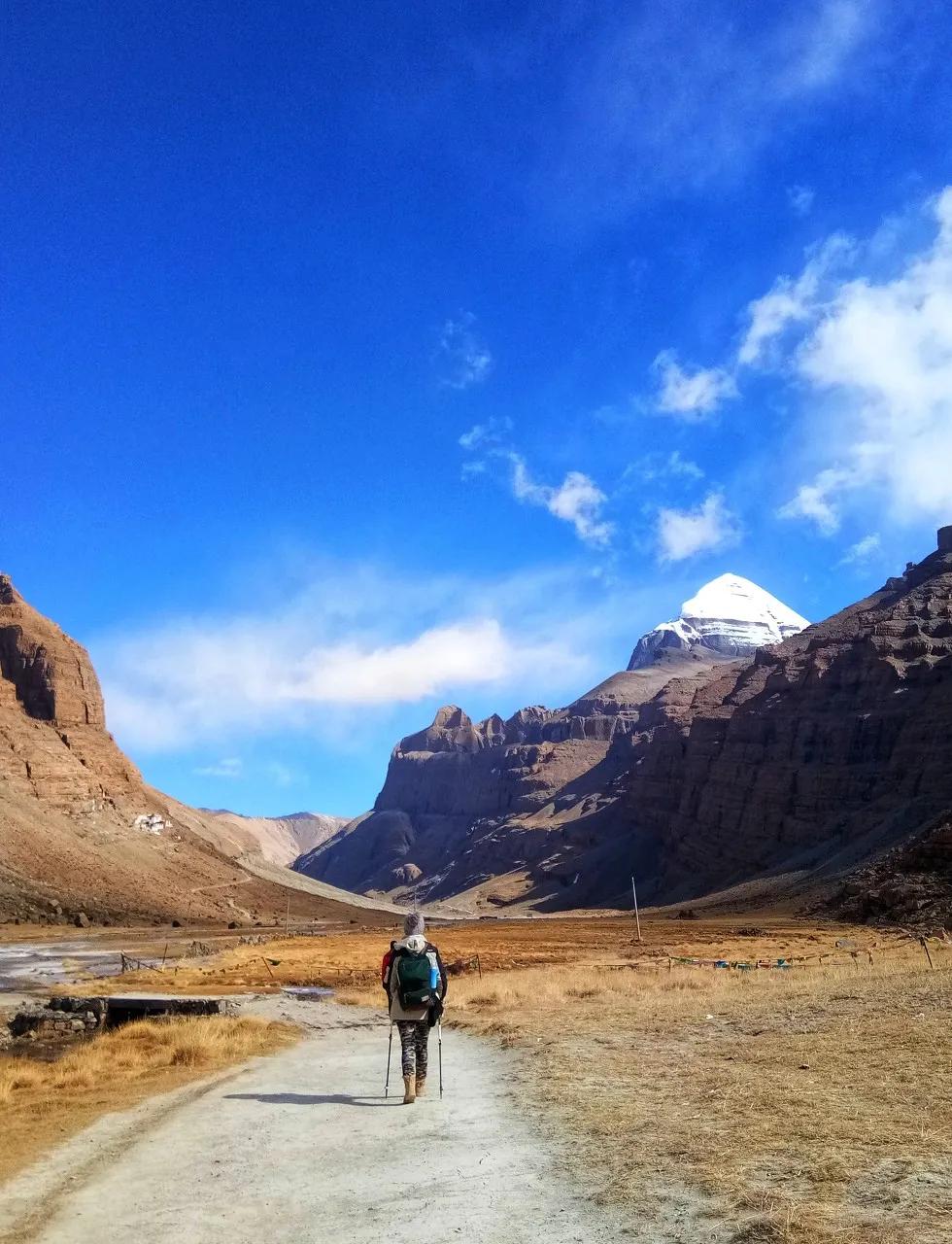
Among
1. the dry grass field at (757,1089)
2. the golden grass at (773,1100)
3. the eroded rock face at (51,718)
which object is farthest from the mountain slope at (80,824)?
the golden grass at (773,1100)

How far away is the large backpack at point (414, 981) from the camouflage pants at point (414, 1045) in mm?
206

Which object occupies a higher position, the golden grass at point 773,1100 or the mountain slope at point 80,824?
the mountain slope at point 80,824

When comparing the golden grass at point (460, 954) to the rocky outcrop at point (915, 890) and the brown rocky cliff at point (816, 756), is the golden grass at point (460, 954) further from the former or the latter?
the brown rocky cliff at point (816, 756)

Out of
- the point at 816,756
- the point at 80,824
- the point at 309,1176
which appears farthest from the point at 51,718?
the point at 309,1176

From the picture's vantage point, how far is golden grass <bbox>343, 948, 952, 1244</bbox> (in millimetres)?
5707

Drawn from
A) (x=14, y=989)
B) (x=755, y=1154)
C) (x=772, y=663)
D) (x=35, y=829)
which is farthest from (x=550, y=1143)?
(x=772, y=663)

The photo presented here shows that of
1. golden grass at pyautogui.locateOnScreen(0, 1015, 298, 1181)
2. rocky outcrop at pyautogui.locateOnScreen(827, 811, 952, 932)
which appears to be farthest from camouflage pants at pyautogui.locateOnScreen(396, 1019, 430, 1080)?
rocky outcrop at pyautogui.locateOnScreen(827, 811, 952, 932)

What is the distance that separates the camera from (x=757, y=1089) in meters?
9.25

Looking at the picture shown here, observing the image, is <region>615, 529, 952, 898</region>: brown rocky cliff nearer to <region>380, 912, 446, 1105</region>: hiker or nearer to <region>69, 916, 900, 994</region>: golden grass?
<region>69, 916, 900, 994</region>: golden grass

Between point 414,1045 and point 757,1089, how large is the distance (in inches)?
152

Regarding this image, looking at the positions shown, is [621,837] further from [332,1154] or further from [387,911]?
[332,1154]

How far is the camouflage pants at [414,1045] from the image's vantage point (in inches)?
427

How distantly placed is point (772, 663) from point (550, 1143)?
606 ft

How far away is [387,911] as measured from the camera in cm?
14275
